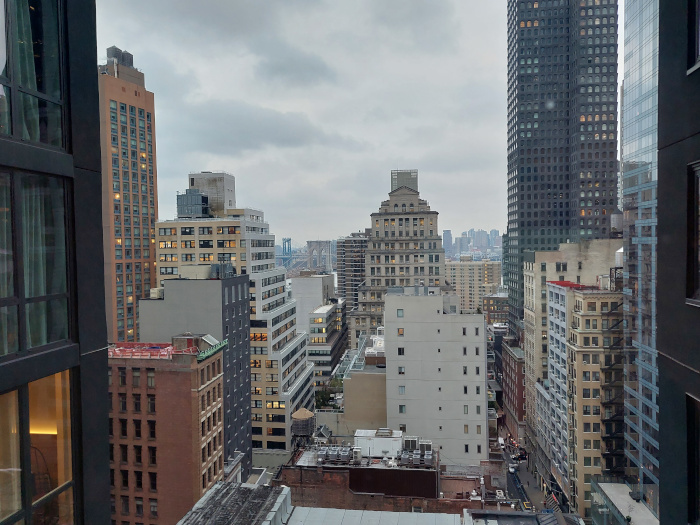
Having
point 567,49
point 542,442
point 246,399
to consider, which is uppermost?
point 567,49

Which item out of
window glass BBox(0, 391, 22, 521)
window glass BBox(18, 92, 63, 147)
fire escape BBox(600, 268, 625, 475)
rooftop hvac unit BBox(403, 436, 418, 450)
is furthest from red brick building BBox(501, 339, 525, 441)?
window glass BBox(18, 92, 63, 147)

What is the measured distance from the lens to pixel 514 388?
114438mm

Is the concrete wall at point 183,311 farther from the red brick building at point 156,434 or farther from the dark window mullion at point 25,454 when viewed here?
the dark window mullion at point 25,454

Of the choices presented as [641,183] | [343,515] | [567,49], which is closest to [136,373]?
[343,515]

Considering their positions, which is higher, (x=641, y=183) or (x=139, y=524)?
(x=641, y=183)

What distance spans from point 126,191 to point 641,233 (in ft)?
352

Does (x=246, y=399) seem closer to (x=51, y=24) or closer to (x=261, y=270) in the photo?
(x=261, y=270)

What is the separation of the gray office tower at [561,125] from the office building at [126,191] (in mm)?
98675

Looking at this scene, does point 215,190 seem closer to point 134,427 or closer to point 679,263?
point 134,427

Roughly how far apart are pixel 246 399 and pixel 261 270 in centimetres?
2893

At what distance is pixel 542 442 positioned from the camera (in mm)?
88000

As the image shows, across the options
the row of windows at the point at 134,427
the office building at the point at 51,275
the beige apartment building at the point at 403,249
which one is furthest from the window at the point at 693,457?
the beige apartment building at the point at 403,249

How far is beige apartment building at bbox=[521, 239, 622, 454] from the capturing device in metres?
93.4

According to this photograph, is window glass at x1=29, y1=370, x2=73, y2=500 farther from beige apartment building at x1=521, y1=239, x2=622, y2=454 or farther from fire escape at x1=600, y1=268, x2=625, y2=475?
beige apartment building at x1=521, y1=239, x2=622, y2=454
